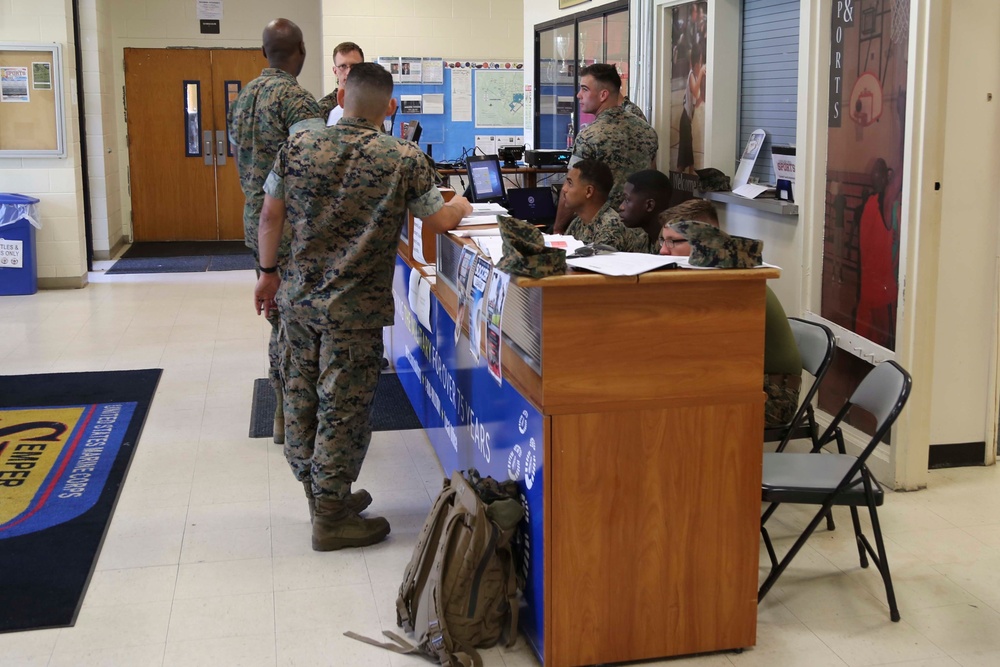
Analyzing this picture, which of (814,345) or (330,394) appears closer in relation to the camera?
(330,394)

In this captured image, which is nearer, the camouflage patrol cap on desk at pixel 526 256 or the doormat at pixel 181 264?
the camouflage patrol cap on desk at pixel 526 256

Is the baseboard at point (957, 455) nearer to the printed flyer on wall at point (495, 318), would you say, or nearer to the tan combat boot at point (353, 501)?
the printed flyer on wall at point (495, 318)

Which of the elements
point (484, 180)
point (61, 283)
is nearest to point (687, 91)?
point (484, 180)

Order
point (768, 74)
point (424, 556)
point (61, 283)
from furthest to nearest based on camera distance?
1. point (61, 283)
2. point (768, 74)
3. point (424, 556)

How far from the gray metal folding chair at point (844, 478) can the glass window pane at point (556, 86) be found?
5609mm

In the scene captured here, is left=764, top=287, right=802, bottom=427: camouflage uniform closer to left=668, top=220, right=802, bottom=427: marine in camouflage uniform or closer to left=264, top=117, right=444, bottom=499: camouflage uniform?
left=668, top=220, right=802, bottom=427: marine in camouflage uniform

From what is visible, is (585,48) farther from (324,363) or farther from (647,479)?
(647,479)

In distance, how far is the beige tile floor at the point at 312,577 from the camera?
2914 millimetres

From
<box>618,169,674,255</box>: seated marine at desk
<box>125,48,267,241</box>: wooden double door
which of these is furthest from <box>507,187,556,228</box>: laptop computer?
<box>125,48,267,241</box>: wooden double door

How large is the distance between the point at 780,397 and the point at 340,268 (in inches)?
62.7

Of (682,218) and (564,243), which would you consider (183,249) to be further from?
(564,243)

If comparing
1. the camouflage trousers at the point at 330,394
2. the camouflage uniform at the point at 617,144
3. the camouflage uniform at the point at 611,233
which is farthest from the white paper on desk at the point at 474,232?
the camouflage uniform at the point at 617,144

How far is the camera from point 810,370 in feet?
12.2

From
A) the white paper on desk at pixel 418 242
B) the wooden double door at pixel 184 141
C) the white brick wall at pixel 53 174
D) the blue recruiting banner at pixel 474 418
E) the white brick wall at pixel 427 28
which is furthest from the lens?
the wooden double door at pixel 184 141
